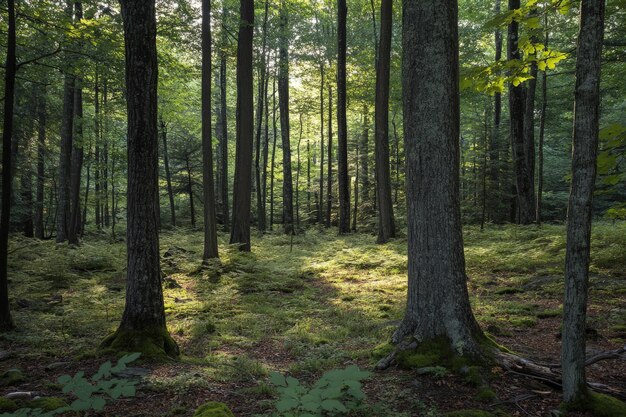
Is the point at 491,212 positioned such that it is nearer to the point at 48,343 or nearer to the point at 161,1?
the point at 161,1

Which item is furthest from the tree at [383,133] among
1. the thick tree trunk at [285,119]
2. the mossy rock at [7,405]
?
the mossy rock at [7,405]

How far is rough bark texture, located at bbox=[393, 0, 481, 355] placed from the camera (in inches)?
179

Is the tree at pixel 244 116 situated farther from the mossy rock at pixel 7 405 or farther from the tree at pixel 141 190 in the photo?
the mossy rock at pixel 7 405

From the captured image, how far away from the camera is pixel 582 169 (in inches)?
130

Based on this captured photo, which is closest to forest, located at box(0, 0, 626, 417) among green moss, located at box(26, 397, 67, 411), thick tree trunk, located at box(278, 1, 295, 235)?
green moss, located at box(26, 397, 67, 411)

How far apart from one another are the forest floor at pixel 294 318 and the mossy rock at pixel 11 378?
0.06 m

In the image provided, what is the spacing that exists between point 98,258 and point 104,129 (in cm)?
1099

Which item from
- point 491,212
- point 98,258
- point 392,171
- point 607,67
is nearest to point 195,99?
point 392,171

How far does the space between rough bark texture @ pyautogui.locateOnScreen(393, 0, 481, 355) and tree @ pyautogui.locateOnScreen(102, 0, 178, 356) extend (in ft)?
11.7

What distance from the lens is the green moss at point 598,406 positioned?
11.4 feet

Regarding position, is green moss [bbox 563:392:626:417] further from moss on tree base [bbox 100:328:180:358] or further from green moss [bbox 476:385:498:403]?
moss on tree base [bbox 100:328:180:358]

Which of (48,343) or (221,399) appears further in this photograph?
(48,343)

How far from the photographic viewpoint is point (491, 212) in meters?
21.1

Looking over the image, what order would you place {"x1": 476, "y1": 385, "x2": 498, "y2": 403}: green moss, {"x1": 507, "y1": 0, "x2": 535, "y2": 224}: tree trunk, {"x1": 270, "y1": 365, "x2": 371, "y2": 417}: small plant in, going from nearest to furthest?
1. {"x1": 270, "y1": 365, "x2": 371, "y2": 417}: small plant
2. {"x1": 476, "y1": 385, "x2": 498, "y2": 403}: green moss
3. {"x1": 507, "y1": 0, "x2": 535, "y2": 224}: tree trunk
